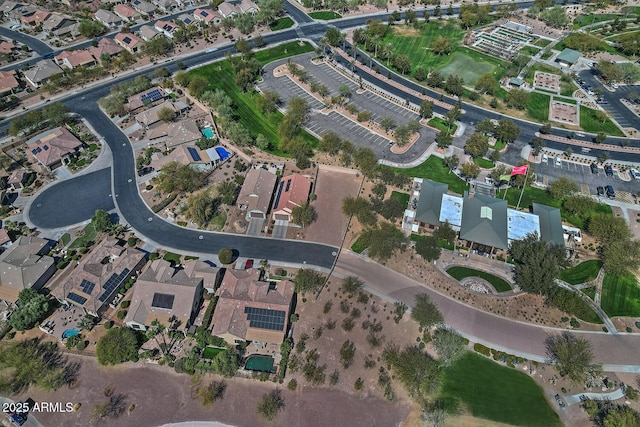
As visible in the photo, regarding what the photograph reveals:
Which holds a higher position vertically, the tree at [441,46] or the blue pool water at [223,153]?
the tree at [441,46]

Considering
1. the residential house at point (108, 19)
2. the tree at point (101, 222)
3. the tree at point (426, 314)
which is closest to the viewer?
the tree at point (426, 314)

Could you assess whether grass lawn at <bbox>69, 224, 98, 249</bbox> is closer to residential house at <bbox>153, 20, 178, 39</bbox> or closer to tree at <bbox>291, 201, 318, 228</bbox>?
tree at <bbox>291, 201, 318, 228</bbox>

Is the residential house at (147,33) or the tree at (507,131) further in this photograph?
the residential house at (147,33)

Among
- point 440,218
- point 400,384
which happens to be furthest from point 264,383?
point 440,218

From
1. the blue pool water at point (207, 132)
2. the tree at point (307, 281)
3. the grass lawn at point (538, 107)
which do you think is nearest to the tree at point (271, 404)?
the tree at point (307, 281)

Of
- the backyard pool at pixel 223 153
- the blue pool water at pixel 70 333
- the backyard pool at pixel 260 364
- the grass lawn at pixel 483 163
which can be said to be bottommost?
the blue pool water at pixel 70 333

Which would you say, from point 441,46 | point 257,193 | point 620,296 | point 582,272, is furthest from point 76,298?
point 441,46

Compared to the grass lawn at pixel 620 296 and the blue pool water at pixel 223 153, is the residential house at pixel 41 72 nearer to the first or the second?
the blue pool water at pixel 223 153

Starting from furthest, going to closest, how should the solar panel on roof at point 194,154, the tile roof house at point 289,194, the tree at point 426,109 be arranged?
the tree at point 426,109 < the solar panel on roof at point 194,154 < the tile roof house at point 289,194
